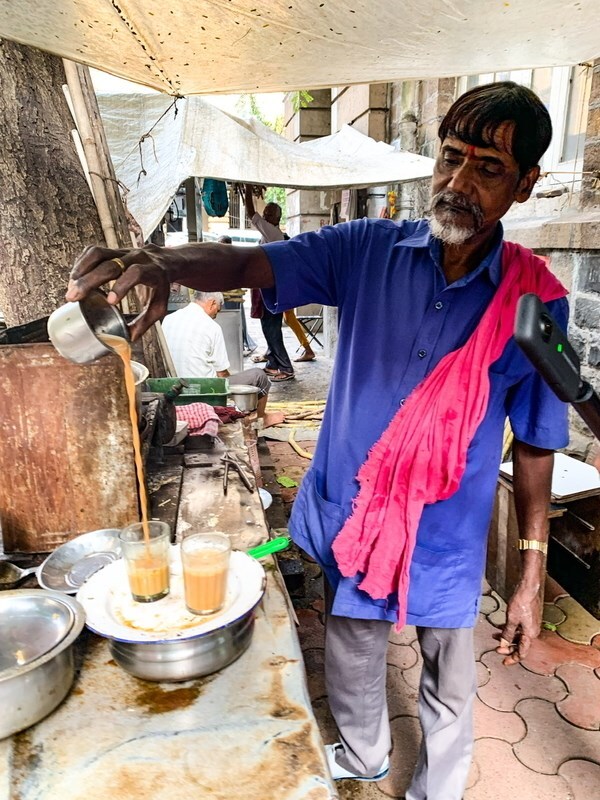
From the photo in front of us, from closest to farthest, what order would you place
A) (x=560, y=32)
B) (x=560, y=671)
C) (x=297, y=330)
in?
(x=560, y=32) < (x=560, y=671) < (x=297, y=330)

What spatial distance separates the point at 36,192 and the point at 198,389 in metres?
1.44

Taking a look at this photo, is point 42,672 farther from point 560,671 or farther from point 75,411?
point 560,671

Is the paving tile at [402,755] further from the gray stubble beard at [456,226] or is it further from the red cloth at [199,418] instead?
the gray stubble beard at [456,226]

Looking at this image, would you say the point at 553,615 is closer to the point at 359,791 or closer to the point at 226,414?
the point at 359,791

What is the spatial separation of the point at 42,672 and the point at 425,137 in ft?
22.4

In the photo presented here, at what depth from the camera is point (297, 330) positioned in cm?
914

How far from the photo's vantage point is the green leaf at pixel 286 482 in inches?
178

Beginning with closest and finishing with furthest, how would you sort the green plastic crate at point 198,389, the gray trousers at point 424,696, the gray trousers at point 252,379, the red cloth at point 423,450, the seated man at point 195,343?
the red cloth at point 423,450 < the gray trousers at point 424,696 < the green plastic crate at point 198,389 < the seated man at point 195,343 < the gray trousers at point 252,379

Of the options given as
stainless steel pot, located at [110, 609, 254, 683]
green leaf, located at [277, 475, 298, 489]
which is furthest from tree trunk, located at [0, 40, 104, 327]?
green leaf, located at [277, 475, 298, 489]

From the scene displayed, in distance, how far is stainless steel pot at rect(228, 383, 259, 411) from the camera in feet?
13.9

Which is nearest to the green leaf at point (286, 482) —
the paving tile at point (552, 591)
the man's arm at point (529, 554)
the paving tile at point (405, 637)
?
the paving tile at point (405, 637)

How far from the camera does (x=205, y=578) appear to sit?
49.9 inches

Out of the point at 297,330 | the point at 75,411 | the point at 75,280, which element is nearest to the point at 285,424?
the point at 297,330

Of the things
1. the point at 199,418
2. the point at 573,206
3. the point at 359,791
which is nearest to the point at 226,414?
the point at 199,418
